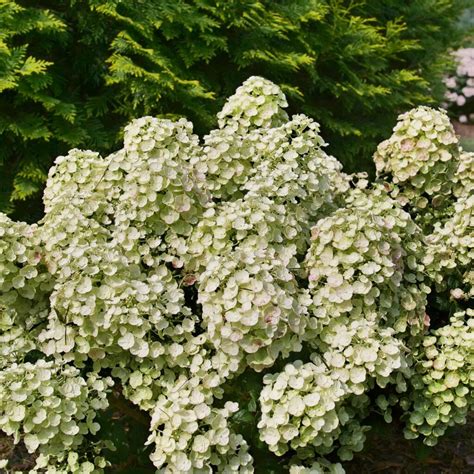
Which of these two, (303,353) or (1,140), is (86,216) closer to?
(303,353)

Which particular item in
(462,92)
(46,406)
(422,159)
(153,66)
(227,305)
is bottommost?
(462,92)

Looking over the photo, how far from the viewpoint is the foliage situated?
4145 mm

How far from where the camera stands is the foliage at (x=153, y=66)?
414cm

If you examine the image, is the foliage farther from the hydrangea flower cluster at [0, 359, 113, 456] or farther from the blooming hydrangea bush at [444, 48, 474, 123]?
the blooming hydrangea bush at [444, 48, 474, 123]

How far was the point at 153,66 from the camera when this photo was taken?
4.39 m

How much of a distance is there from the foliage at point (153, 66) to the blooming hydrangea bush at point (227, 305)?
1362 mm

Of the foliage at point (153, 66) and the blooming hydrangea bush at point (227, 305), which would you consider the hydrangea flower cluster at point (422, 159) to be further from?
the foliage at point (153, 66)

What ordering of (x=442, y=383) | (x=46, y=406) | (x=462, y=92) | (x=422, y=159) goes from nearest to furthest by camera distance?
(x=46, y=406)
(x=442, y=383)
(x=422, y=159)
(x=462, y=92)

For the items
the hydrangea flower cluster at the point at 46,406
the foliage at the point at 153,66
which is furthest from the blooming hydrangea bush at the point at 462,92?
the hydrangea flower cluster at the point at 46,406

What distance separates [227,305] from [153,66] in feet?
8.38

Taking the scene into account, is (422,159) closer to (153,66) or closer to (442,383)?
(442,383)

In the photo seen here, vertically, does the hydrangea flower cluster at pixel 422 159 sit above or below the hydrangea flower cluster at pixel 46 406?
above

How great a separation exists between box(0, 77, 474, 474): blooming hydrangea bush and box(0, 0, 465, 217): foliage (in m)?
1.36

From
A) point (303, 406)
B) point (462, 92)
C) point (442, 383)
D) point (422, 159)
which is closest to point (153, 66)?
point (422, 159)
